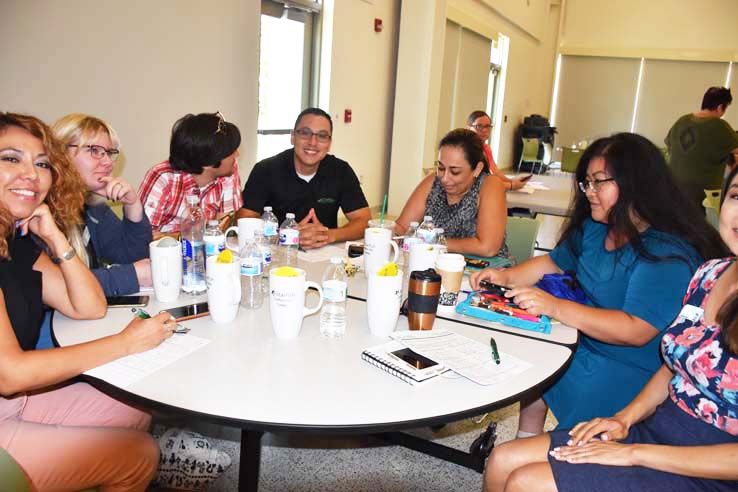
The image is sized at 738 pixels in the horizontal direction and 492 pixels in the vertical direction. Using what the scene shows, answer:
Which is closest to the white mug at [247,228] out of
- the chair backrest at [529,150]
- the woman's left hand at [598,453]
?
the woman's left hand at [598,453]

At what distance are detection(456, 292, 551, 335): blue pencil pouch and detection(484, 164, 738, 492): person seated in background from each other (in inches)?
11.7

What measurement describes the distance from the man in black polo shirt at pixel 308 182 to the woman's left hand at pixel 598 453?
1.62m

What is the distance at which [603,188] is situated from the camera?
182cm

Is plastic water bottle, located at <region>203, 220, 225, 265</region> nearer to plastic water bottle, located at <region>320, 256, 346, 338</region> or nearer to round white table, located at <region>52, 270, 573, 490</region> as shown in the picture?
round white table, located at <region>52, 270, 573, 490</region>

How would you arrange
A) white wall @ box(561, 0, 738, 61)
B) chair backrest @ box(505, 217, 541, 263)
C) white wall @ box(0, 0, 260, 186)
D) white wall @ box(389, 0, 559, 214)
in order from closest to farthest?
1. white wall @ box(0, 0, 260, 186)
2. chair backrest @ box(505, 217, 541, 263)
3. white wall @ box(389, 0, 559, 214)
4. white wall @ box(561, 0, 738, 61)

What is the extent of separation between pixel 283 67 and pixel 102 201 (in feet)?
11.4

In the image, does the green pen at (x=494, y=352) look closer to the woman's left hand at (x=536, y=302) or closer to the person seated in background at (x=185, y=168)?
the woman's left hand at (x=536, y=302)

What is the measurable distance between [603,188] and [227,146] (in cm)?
171

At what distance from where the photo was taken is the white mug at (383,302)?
5.05 ft

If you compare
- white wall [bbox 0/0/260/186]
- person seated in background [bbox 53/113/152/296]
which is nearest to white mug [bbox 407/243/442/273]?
person seated in background [bbox 53/113/152/296]

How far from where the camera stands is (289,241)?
2.06m

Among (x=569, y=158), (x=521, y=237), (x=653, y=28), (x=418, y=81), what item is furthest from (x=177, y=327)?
(x=653, y=28)

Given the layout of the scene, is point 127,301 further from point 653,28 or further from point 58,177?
point 653,28

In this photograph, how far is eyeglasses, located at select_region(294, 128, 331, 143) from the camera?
2.94 meters
